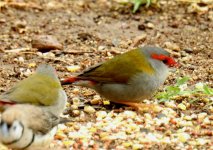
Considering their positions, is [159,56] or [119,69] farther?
[159,56]

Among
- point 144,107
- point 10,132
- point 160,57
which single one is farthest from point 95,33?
point 10,132

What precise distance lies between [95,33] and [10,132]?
4773 mm

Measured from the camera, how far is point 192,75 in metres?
9.40

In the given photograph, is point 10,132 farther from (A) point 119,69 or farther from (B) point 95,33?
(B) point 95,33

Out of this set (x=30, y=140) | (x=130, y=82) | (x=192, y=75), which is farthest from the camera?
(x=192, y=75)

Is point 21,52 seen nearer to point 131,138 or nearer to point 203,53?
point 203,53

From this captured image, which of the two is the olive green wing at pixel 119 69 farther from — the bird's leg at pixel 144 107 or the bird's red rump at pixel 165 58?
the bird's leg at pixel 144 107

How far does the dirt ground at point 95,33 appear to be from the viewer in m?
9.76

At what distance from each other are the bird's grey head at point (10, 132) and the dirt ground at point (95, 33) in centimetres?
224

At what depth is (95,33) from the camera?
11.0 meters

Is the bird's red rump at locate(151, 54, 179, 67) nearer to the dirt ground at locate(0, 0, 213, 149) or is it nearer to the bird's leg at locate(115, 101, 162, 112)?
the bird's leg at locate(115, 101, 162, 112)

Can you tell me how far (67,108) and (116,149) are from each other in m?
1.38

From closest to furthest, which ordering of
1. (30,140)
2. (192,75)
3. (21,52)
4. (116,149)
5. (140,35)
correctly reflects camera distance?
(30,140) < (116,149) < (192,75) < (21,52) < (140,35)

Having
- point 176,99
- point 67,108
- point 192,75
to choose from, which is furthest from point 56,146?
point 192,75
